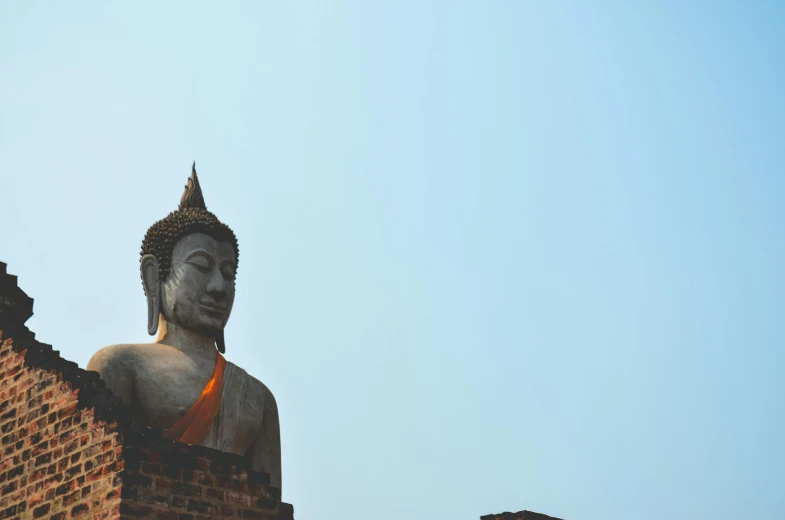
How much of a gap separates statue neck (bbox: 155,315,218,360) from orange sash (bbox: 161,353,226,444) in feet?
1.21

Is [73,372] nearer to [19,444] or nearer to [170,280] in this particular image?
[19,444]

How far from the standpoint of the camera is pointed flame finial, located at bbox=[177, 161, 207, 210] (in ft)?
38.6

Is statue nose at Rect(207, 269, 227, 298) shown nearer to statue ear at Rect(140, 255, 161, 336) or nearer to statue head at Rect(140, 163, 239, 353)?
statue head at Rect(140, 163, 239, 353)

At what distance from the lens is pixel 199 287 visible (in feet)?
36.4

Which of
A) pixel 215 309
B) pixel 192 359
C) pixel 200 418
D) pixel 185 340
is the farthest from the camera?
pixel 215 309

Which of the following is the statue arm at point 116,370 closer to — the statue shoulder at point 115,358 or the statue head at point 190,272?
the statue shoulder at point 115,358

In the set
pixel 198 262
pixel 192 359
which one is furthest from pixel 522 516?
pixel 198 262

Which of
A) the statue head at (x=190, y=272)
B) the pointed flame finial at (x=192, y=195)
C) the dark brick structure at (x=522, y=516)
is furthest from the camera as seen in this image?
the pointed flame finial at (x=192, y=195)

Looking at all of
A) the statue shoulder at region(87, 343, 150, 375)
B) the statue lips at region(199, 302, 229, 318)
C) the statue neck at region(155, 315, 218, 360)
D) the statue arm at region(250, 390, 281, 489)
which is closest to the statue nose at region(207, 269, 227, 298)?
the statue lips at region(199, 302, 229, 318)

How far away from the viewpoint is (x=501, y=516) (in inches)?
377

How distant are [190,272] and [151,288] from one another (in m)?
0.43

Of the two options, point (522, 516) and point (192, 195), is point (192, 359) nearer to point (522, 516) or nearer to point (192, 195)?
point (192, 195)

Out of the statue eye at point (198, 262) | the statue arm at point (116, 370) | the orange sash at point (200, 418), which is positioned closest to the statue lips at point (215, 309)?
the statue eye at point (198, 262)

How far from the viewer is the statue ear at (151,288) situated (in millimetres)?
11172
